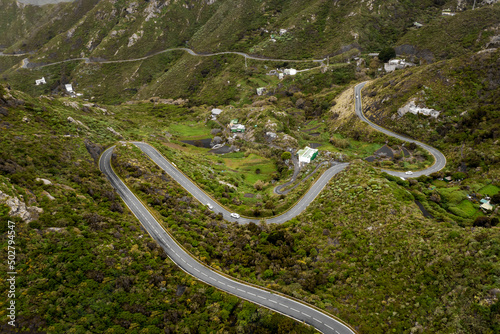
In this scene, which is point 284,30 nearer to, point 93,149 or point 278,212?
point 93,149

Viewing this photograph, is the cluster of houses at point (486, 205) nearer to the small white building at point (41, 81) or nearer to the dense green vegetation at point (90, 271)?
the dense green vegetation at point (90, 271)

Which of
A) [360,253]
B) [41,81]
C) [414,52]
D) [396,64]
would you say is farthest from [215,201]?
[41,81]

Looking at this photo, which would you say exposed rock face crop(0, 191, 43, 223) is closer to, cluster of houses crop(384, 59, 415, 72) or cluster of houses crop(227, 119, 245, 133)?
cluster of houses crop(227, 119, 245, 133)

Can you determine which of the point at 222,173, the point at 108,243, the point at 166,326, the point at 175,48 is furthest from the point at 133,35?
the point at 166,326

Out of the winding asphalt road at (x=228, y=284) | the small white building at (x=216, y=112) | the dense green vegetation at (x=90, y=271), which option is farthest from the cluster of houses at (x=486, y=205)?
the small white building at (x=216, y=112)

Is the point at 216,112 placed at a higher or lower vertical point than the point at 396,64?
lower
